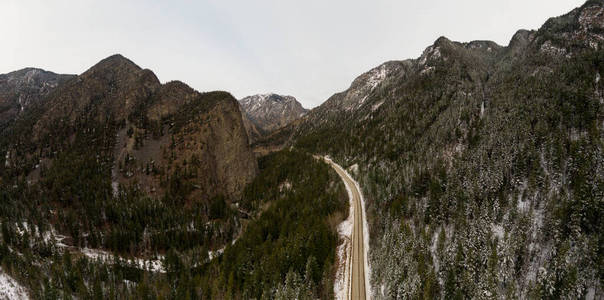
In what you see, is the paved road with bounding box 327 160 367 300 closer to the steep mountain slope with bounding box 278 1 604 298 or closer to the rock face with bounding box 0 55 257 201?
the steep mountain slope with bounding box 278 1 604 298

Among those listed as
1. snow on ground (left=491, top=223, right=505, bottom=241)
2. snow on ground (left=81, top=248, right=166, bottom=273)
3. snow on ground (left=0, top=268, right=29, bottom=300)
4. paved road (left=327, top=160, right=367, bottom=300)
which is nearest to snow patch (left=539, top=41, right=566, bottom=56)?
snow on ground (left=491, top=223, right=505, bottom=241)

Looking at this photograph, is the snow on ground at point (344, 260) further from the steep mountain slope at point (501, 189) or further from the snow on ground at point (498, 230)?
the snow on ground at point (498, 230)

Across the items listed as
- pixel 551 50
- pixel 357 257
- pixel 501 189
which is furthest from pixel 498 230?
pixel 551 50

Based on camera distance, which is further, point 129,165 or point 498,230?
point 129,165

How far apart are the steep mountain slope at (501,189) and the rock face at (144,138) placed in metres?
75.3

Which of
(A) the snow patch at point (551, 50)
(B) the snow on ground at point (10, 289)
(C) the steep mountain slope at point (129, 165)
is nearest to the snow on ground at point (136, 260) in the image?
(C) the steep mountain slope at point (129, 165)

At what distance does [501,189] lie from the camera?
245 feet

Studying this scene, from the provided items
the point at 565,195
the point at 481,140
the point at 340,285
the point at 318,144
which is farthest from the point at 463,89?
the point at 340,285

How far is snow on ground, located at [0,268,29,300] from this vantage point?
53213mm

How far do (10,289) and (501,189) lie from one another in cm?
14024

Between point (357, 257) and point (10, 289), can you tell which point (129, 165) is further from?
point (357, 257)

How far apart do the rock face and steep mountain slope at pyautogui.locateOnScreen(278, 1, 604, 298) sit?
75.3m

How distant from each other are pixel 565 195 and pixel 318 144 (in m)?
144

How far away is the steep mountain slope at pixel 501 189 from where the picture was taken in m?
46.4
